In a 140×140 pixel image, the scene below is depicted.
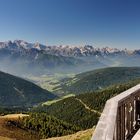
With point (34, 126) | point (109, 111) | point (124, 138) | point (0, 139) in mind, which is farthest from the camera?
point (34, 126)

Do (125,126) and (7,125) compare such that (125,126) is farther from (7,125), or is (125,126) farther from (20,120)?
(20,120)

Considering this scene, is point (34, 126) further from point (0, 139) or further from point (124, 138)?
point (124, 138)

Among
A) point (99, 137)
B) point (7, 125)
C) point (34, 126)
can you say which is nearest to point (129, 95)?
point (99, 137)

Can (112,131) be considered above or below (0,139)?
above

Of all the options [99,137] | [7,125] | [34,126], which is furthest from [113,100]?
[34,126]

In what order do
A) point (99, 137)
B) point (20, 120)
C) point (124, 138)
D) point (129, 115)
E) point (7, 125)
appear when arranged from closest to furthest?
point (99, 137)
point (124, 138)
point (129, 115)
point (7, 125)
point (20, 120)

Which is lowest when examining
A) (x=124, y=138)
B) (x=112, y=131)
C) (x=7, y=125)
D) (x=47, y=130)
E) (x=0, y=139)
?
(x=47, y=130)

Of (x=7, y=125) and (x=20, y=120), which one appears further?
(x=20, y=120)
